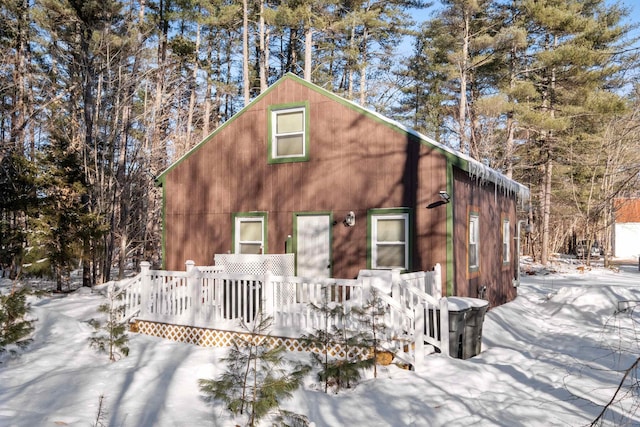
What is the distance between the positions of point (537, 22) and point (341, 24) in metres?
9.50

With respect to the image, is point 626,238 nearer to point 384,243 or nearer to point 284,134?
point 384,243

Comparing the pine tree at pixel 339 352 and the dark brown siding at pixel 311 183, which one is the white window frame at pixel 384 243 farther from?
the pine tree at pixel 339 352

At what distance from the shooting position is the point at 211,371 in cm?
634

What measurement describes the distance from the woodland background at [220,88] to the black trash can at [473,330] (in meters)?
2.60

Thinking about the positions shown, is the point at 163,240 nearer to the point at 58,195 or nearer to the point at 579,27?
the point at 58,195

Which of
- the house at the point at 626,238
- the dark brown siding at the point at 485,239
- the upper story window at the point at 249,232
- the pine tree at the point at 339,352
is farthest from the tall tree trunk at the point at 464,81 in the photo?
the house at the point at 626,238

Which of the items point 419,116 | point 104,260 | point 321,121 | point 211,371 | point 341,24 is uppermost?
point 341,24

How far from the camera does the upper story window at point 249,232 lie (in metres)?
11.2

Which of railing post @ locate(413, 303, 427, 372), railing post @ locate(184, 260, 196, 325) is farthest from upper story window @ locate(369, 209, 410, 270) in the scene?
railing post @ locate(184, 260, 196, 325)

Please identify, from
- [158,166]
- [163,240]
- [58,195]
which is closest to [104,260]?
[58,195]

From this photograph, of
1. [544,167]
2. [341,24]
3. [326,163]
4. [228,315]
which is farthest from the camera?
[544,167]

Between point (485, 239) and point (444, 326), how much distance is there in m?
5.25

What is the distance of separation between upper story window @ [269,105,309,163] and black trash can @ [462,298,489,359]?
499 cm

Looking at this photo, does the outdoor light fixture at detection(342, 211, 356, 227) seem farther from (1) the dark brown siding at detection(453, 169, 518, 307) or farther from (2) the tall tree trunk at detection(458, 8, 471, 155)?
(2) the tall tree trunk at detection(458, 8, 471, 155)
